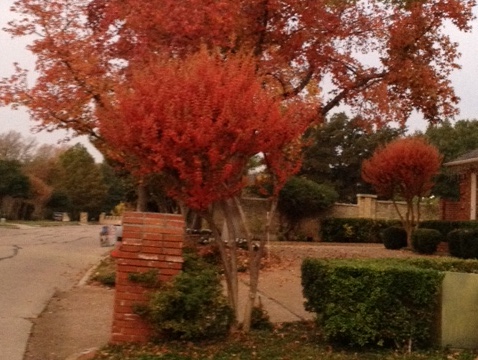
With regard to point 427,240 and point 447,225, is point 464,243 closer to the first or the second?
point 427,240

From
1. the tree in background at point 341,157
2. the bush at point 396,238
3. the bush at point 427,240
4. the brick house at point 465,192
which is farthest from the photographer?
the tree in background at point 341,157

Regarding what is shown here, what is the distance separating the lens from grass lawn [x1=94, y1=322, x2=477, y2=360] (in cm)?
757

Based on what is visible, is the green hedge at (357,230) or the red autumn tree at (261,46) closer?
the red autumn tree at (261,46)

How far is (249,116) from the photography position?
7910 millimetres

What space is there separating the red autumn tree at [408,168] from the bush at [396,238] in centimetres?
95

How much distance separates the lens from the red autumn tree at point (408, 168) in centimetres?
2408

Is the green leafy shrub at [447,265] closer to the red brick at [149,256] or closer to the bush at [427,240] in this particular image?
the red brick at [149,256]

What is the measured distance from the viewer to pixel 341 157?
5281cm

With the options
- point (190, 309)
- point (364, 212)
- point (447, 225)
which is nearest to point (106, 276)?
point (190, 309)

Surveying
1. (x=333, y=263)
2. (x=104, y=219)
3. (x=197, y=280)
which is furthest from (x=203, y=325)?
(x=104, y=219)

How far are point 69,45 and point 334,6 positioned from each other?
6281 mm

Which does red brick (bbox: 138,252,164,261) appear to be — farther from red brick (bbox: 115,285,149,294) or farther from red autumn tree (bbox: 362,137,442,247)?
red autumn tree (bbox: 362,137,442,247)

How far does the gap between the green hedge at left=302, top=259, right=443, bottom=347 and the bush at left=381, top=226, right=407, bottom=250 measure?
18.6 m

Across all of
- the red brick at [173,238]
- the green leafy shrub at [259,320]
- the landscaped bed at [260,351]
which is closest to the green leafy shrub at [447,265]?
the landscaped bed at [260,351]
